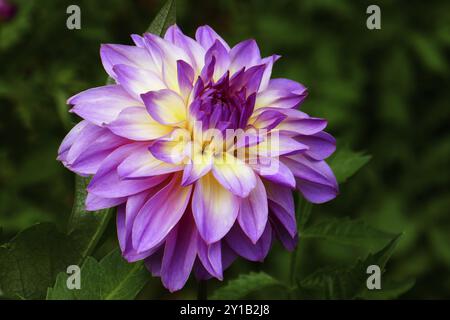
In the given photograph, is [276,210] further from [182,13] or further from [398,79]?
[398,79]

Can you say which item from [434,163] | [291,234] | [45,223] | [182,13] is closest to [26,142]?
[182,13]

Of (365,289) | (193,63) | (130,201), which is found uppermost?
(193,63)

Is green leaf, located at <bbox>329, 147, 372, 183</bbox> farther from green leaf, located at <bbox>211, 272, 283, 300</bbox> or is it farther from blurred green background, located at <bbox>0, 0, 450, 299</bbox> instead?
blurred green background, located at <bbox>0, 0, 450, 299</bbox>

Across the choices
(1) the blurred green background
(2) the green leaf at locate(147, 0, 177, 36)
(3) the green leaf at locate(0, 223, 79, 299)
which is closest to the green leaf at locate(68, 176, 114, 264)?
(3) the green leaf at locate(0, 223, 79, 299)

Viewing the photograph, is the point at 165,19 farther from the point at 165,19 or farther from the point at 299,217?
the point at 299,217

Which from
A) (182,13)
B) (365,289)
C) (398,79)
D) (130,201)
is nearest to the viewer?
(130,201)

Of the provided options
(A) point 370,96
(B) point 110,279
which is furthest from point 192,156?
(A) point 370,96
